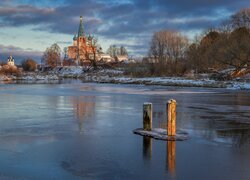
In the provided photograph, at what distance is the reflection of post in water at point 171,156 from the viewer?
30.1 feet

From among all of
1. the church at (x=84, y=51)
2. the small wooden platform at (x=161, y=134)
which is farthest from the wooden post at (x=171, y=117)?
the church at (x=84, y=51)

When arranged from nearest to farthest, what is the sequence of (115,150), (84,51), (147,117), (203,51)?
(115,150)
(147,117)
(203,51)
(84,51)

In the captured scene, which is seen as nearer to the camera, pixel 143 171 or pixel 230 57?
pixel 143 171

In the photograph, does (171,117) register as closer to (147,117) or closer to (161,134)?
(161,134)

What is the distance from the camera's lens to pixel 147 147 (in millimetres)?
11609

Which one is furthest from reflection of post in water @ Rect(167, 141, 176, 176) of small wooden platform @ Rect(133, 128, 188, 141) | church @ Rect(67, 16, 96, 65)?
church @ Rect(67, 16, 96, 65)

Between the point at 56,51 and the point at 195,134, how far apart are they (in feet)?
534

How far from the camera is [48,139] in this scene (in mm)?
12781

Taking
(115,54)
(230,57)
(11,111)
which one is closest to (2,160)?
(11,111)

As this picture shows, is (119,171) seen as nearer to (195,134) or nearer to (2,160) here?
(2,160)

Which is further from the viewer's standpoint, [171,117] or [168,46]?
[168,46]

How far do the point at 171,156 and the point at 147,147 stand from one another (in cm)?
128

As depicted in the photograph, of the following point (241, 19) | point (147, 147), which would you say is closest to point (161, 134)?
point (147, 147)

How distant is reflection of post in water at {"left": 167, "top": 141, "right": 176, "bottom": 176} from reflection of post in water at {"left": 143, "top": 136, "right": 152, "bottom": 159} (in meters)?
0.52
